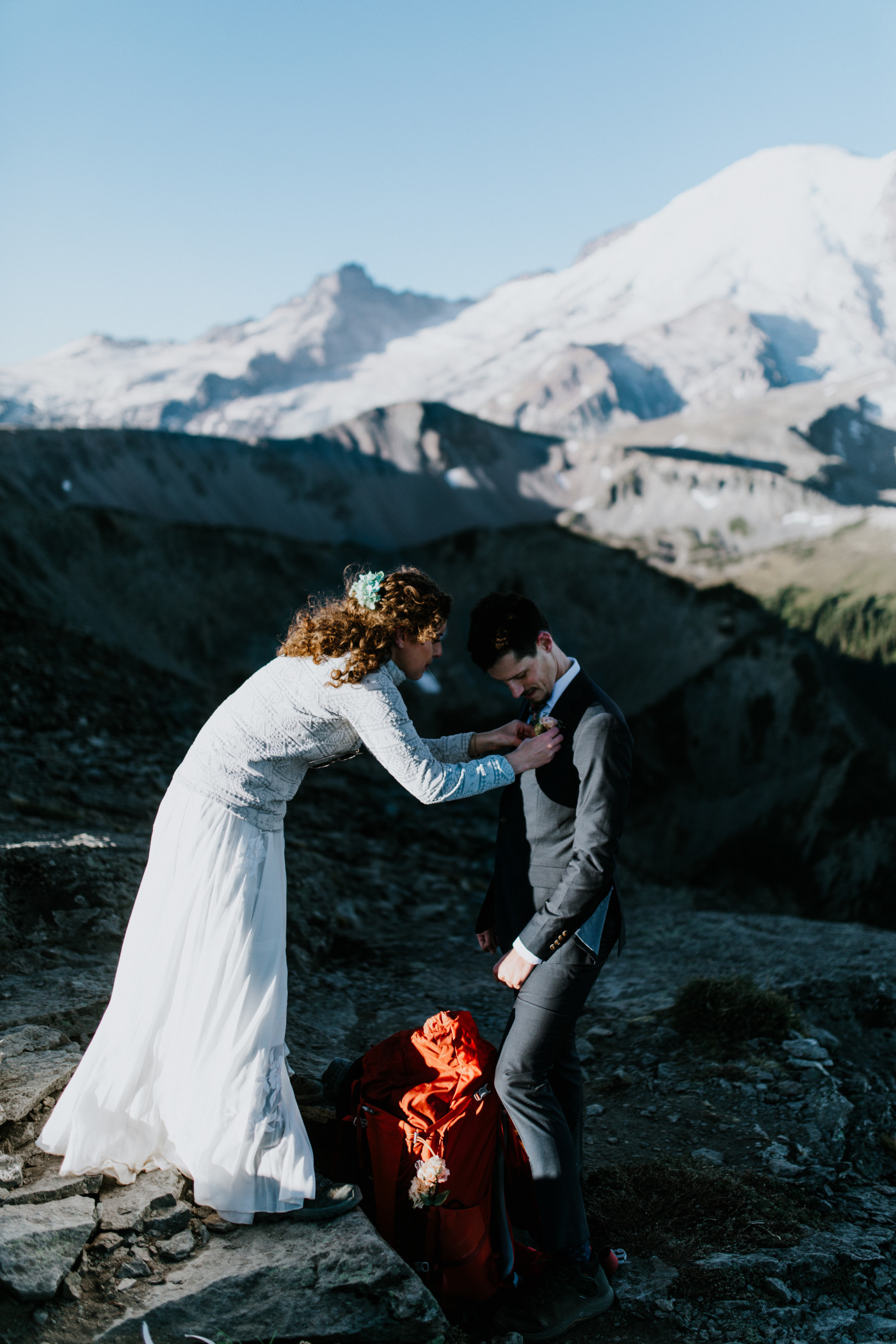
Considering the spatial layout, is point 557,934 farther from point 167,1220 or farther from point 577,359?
point 577,359

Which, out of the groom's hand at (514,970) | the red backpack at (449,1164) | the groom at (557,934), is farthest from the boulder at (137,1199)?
the groom's hand at (514,970)

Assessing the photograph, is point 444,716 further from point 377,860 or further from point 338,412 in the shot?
point 338,412

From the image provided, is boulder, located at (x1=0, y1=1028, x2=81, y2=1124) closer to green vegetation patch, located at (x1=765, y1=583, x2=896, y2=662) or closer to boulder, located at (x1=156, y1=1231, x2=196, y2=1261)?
boulder, located at (x1=156, y1=1231, x2=196, y2=1261)

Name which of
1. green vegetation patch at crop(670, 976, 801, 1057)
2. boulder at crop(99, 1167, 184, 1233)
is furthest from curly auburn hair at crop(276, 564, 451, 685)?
green vegetation patch at crop(670, 976, 801, 1057)

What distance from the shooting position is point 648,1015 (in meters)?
5.54

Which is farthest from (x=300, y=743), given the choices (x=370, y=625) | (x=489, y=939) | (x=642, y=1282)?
(x=642, y=1282)

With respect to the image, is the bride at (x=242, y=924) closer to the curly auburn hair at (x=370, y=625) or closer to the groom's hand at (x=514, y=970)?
the curly auburn hair at (x=370, y=625)

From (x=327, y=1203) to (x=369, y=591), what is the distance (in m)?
1.87

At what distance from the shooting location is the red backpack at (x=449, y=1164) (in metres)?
2.70

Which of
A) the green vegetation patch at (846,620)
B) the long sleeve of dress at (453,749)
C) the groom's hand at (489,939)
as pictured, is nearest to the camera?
the long sleeve of dress at (453,749)

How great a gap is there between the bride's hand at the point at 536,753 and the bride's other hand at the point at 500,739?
0.11 metres

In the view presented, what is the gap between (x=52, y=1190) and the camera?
2.60 m

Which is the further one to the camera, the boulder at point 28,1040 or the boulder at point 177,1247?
the boulder at point 28,1040

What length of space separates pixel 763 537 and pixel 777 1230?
5672 cm
